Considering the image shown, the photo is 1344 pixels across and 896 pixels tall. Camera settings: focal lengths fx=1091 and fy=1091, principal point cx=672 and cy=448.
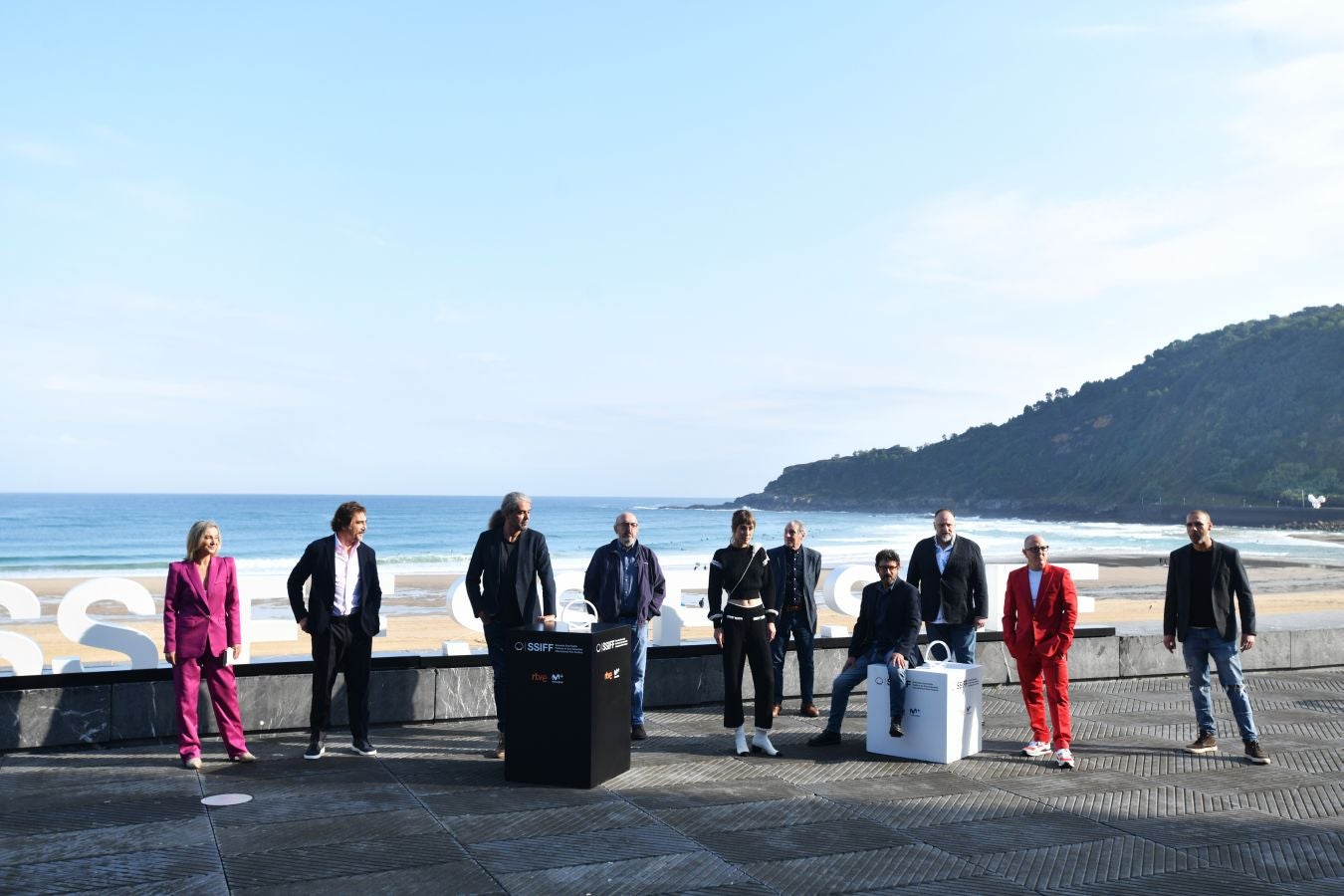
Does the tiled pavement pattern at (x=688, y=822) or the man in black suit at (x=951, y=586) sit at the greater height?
the man in black suit at (x=951, y=586)

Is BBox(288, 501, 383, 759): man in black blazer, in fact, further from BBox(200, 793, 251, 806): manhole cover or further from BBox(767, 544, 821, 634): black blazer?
BBox(767, 544, 821, 634): black blazer

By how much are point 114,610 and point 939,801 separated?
92.8ft

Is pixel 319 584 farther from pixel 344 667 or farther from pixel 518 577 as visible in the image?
pixel 518 577

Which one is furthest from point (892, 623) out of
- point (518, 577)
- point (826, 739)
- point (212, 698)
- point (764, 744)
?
point (212, 698)

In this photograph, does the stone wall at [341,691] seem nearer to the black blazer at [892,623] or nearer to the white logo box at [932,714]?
the black blazer at [892,623]

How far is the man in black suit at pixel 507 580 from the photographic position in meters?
7.54

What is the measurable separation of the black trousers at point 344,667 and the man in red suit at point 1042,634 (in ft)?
15.0

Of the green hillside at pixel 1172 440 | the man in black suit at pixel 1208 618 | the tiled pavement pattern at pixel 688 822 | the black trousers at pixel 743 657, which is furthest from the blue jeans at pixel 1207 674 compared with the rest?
the green hillside at pixel 1172 440

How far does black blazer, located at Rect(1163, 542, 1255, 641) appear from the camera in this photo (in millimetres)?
7676

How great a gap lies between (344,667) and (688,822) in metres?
2.95

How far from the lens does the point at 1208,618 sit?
7.79 meters

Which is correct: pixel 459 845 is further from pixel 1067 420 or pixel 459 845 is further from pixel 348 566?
pixel 1067 420

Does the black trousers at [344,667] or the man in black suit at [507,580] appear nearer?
the black trousers at [344,667]

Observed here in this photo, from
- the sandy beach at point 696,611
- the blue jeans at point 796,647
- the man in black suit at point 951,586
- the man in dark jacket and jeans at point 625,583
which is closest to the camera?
the man in dark jacket and jeans at point 625,583
